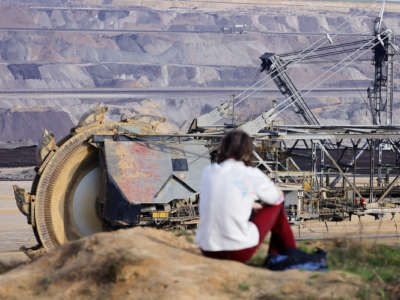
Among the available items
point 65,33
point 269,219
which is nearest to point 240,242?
point 269,219

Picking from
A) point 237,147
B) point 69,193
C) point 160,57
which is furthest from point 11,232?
point 160,57

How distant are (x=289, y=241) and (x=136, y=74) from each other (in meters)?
118

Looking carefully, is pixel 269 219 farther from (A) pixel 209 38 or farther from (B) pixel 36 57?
(A) pixel 209 38

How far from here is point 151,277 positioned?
30.0 feet

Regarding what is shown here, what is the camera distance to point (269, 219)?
947 cm

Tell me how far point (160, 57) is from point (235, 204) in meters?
131

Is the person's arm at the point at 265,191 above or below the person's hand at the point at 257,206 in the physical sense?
above

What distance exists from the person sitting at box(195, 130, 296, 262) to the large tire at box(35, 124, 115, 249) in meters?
10.2

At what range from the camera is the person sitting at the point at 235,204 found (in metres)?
9.23

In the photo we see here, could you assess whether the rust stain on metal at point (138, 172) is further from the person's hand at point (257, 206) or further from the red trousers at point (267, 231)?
the person's hand at point (257, 206)

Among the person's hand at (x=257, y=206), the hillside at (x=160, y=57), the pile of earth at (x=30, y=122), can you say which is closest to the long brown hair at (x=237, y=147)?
the person's hand at (x=257, y=206)

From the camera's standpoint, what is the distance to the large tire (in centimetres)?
1909

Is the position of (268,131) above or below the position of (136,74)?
below

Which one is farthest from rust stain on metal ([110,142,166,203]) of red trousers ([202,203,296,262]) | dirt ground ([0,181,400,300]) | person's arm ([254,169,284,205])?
person's arm ([254,169,284,205])
